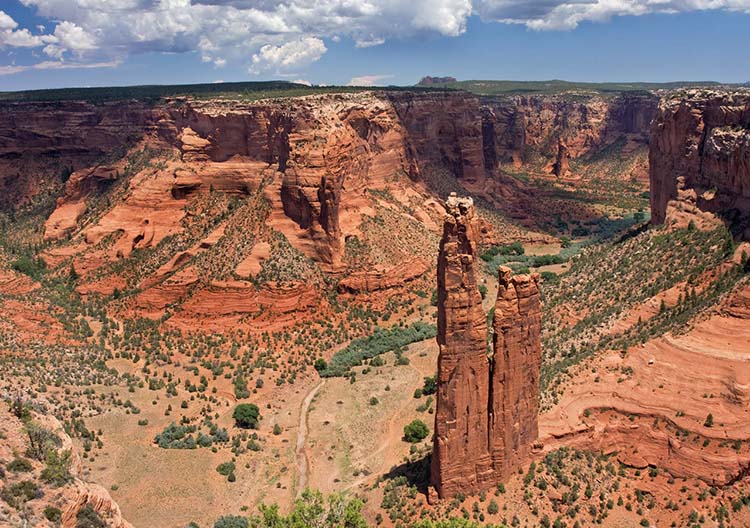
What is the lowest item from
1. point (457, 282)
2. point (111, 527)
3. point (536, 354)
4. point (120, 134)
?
point (111, 527)

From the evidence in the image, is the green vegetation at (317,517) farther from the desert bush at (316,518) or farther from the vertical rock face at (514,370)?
the vertical rock face at (514,370)

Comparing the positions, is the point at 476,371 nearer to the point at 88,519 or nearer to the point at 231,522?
the point at 231,522

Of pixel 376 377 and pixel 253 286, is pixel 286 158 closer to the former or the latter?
A: pixel 253 286

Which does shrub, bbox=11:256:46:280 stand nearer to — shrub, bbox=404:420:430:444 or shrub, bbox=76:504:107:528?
shrub, bbox=404:420:430:444

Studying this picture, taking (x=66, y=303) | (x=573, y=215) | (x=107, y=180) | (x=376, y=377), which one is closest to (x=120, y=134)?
(x=107, y=180)

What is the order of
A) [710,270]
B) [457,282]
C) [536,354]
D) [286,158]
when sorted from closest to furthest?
[457,282] → [536,354] → [710,270] → [286,158]

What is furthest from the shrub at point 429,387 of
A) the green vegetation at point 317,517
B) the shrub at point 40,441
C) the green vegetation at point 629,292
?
the shrub at point 40,441
